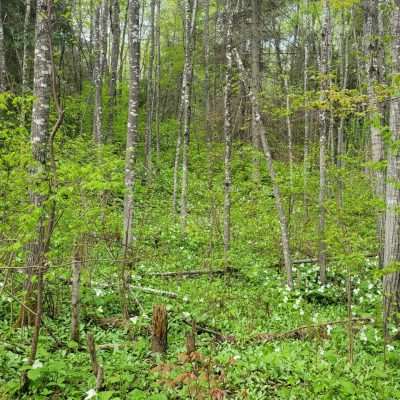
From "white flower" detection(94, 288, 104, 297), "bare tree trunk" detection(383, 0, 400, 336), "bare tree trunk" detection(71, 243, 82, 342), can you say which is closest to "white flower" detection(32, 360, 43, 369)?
"bare tree trunk" detection(71, 243, 82, 342)

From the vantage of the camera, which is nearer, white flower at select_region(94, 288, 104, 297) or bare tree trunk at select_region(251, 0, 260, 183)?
white flower at select_region(94, 288, 104, 297)

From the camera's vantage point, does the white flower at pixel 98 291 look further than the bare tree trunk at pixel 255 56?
No

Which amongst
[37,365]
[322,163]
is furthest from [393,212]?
[37,365]

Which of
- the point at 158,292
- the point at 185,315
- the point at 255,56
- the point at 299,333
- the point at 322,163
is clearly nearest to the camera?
the point at 299,333

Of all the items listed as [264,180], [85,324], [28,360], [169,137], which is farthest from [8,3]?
[28,360]

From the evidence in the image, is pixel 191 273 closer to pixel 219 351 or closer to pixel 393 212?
pixel 219 351

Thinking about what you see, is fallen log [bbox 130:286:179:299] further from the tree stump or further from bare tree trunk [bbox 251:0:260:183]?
bare tree trunk [bbox 251:0:260:183]

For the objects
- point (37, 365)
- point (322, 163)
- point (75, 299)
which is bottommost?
point (37, 365)

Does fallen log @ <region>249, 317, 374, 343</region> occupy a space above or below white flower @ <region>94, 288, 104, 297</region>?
below

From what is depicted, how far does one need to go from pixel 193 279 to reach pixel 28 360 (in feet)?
14.3

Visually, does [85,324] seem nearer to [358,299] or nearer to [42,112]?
[42,112]

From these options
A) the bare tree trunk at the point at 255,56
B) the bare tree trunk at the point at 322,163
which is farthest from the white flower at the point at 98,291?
the bare tree trunk at the point at 255,56

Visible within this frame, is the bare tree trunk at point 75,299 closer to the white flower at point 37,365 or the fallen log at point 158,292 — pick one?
the white flower at point 37,365

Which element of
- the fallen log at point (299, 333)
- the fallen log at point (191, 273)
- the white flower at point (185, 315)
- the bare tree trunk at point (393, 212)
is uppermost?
the bare tree trunk at point (393, 212)
